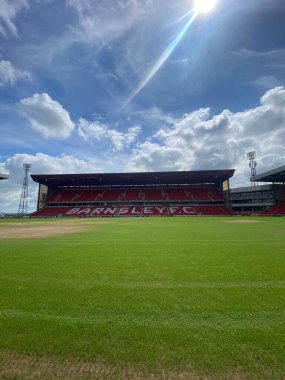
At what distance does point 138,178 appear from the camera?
6769 centimetres

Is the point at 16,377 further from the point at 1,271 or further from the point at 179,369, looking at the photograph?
the point at 1,271

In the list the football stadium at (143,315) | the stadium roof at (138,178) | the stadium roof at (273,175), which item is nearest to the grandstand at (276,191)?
the stadium roof at (273,175)

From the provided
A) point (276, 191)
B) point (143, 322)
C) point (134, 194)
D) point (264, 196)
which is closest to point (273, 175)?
point (276, 191)

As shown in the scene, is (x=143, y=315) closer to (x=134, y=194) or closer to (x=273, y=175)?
(x=273, y=175)

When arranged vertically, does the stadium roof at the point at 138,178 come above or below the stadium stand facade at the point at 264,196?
above

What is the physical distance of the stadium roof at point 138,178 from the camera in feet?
209

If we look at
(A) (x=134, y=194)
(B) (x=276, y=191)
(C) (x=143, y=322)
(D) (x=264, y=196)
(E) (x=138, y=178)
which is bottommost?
(C) (x=143, y=322)

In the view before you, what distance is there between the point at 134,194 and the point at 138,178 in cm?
647

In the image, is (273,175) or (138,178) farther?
(138,178)

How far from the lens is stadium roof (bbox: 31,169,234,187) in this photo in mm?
63719

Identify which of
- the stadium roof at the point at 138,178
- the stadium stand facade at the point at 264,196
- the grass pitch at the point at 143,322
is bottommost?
the grass pitch at the point at 143,322

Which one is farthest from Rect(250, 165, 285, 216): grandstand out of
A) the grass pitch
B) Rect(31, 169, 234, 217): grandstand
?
the grass pitch

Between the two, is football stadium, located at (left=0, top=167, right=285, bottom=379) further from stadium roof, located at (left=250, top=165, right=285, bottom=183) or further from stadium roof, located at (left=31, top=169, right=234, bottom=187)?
stadium roof, located at (left=31, top=169, right=234, bottom=187)

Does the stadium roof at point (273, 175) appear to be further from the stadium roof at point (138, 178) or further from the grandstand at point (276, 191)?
the stadium roof at point (138, 178)
